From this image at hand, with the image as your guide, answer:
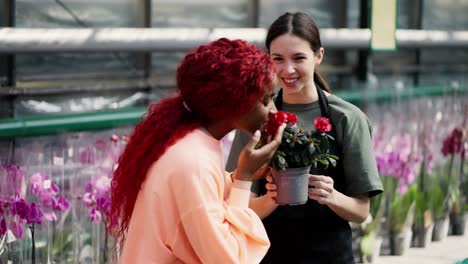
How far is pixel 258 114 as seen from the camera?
2914 millimetres

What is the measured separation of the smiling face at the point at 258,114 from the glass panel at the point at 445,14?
7.71m

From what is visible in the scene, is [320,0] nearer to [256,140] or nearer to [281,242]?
[281,242]

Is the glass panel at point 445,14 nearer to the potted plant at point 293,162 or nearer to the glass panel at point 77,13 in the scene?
the glass panel at point 77,13

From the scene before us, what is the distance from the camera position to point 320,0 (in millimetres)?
9094

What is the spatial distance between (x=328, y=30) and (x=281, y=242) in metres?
4.89

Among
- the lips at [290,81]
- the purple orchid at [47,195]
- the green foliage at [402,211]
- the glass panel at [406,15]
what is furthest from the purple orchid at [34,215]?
the glass panel at [406,15]

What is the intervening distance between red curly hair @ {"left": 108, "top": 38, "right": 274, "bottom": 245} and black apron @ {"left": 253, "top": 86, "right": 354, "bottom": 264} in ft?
2.95

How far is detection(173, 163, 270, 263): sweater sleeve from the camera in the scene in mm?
2764

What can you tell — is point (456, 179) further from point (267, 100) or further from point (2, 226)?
point (267, 100)

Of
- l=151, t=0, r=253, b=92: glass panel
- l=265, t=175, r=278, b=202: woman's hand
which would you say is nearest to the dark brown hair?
l=265, t=175, r=278, b=202: woman's hand

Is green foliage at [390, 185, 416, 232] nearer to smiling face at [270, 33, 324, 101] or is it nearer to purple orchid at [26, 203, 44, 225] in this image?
purple orchid at [26, 203, 44, 225]

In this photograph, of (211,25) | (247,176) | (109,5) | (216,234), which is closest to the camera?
(216,234)

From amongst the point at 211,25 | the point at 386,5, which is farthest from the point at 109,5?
the point at 386,5

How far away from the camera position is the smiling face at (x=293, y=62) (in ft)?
12.2
